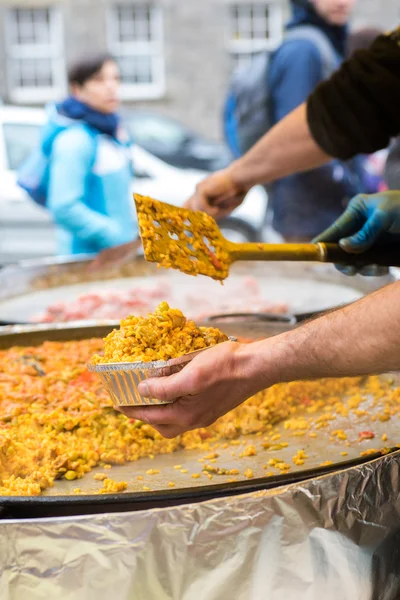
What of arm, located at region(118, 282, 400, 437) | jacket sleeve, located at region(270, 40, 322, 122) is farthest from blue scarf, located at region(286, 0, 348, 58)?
arm, located at region(118, 282, 400, 437)

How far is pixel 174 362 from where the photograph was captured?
1.39 m

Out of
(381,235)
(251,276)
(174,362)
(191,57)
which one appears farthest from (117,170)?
(191,57)

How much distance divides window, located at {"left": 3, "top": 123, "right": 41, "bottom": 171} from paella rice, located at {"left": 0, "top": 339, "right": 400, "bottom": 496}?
5.41 metres

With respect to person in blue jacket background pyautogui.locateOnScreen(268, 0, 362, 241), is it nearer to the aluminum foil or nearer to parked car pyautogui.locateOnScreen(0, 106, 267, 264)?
parked car pyautogui.locateOnScreen(0, 106, 267, 264)

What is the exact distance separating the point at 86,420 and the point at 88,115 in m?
2.75

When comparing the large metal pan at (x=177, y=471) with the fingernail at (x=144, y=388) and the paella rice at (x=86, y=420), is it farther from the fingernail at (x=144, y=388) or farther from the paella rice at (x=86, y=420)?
the fingernail at (x=144, y=388)

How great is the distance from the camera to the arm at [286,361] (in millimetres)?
1269

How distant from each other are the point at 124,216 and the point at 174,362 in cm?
295

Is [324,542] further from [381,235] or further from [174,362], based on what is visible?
[381,235]

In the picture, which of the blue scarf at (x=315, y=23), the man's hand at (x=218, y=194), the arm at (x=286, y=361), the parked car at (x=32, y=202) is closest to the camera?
the arm at (x=286, y=361)

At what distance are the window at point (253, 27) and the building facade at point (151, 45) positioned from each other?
0.01 metres

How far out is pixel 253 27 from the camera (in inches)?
422

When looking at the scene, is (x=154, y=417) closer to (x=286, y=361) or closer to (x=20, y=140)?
(x=286, y=361)

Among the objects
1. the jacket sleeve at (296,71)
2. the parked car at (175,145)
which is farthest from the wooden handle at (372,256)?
the parked car at (175,145)
